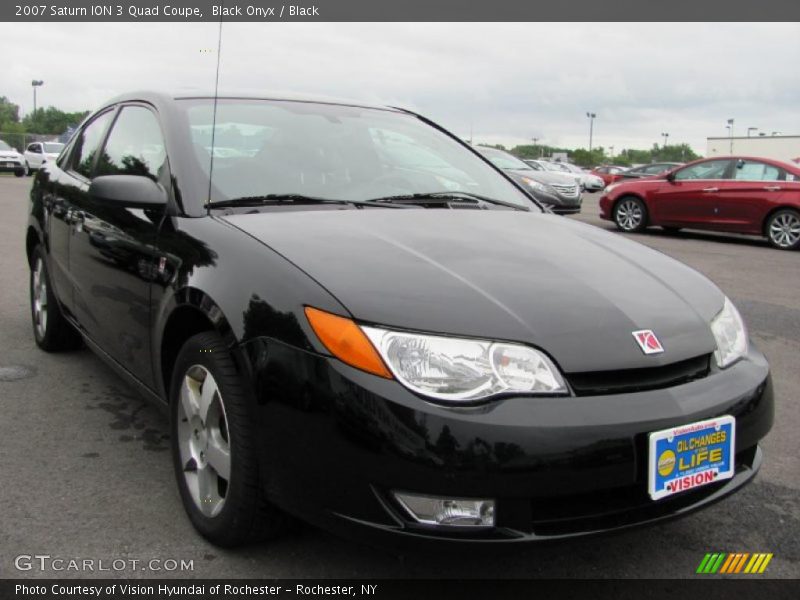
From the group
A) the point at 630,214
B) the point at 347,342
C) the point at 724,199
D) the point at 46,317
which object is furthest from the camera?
the point at 630,214

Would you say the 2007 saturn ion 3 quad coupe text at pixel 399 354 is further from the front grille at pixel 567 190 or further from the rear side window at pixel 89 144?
the front grille at pixel 567 190

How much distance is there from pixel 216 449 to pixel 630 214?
11.7 m

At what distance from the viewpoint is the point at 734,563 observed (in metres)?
2.46

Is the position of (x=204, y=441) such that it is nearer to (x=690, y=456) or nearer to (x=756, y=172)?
(x=690, y=456)

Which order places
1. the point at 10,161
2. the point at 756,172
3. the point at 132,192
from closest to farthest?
1. the point at 132,192
2. the point at 756,172
3. the point at 10,161

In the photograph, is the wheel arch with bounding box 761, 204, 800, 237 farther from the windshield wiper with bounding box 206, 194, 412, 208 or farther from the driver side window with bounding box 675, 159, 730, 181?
the windshield wiper with bounding box 206, 194, 412, 208

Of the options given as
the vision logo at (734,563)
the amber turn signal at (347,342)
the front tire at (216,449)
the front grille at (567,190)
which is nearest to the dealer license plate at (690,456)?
the vision logo at (734,563)

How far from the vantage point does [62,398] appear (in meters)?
3.83

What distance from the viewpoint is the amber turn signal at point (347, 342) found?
1.94 meters

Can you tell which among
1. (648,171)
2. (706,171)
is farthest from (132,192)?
(648,171)

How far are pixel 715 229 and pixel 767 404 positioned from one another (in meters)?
10.6

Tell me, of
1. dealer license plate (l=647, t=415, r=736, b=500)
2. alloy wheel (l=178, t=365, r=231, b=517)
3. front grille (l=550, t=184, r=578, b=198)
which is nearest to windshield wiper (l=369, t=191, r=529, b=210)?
alloy wheel (l=178, t=365, r=231, b=517)

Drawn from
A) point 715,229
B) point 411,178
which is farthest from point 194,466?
point 715,229

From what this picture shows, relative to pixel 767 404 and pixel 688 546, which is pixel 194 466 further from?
pixel 767 404
